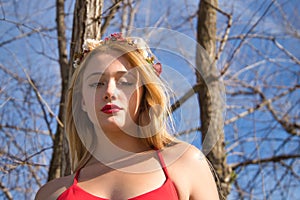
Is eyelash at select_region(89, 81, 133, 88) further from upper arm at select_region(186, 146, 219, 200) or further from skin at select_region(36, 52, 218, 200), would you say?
upper arm at select_region(186, 146, 219, 200)

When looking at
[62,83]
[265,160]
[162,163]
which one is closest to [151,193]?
[162,163]

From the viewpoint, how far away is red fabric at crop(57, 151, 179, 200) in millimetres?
1159

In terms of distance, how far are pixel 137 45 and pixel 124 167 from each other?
331mm

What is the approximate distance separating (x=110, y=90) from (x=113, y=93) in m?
0.01

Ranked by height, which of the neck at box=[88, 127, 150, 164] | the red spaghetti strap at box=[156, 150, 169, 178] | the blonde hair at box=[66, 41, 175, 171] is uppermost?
the blonde hair at box=[66, 41, 175, 171]

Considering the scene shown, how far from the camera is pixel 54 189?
1307 millimetres

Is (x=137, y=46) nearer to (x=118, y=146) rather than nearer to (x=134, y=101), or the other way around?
(x=134, y=101)

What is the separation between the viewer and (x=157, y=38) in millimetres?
1297

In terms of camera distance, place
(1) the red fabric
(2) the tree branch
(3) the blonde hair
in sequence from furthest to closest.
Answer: (2) the tree branch < (3) the blonde hair < (1) the red fabric

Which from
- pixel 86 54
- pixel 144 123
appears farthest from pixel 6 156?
pixel 144 123

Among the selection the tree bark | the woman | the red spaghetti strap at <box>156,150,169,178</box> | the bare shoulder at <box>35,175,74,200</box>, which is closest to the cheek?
the woman

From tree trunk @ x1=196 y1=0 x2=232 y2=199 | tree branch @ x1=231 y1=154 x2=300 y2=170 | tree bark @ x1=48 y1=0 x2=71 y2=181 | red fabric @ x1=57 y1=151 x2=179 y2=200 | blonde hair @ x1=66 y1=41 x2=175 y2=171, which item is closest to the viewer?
red fabric @ x1=57 y1=151 x2=179 y2=200

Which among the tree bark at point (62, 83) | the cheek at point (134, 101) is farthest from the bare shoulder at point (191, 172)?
the tree bark at point (62, 83)

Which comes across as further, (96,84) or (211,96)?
(211,96)
